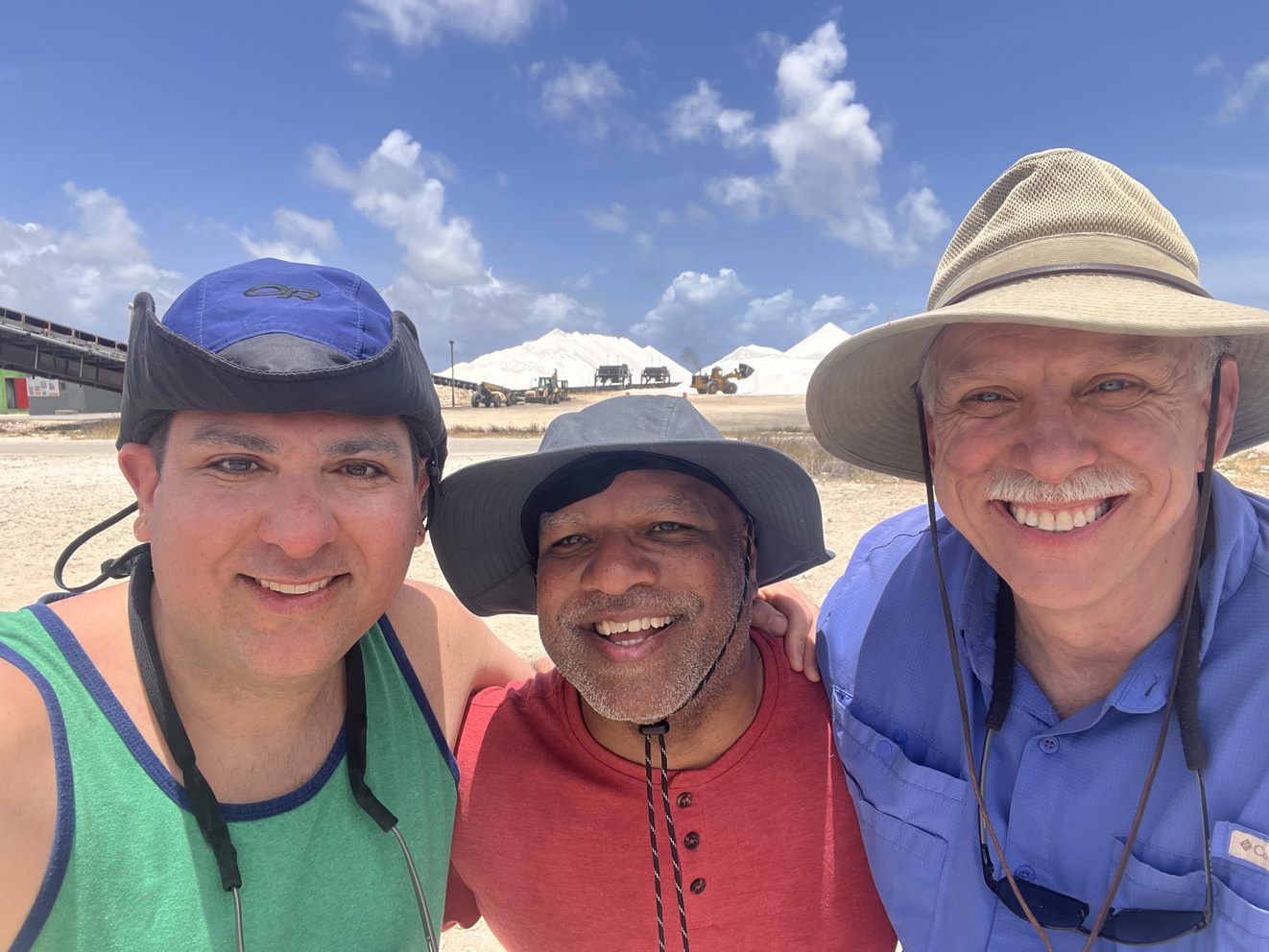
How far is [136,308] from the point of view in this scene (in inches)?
78.8

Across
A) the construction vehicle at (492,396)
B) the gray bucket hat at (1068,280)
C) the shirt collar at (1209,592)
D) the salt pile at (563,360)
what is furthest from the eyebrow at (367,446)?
the salt pile at (563,360)

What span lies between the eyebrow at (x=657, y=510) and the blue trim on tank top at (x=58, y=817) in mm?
1295

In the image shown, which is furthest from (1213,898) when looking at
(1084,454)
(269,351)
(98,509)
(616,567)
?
(98,509)

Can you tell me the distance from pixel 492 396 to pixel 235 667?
1956 inches

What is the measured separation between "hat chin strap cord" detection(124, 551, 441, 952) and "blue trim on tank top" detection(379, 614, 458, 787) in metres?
0.13

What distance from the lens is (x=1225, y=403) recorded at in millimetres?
2035

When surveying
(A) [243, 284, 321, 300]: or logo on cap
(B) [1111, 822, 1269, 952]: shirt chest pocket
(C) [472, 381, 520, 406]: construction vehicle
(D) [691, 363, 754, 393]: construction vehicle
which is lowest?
(B) [1111, 822, 1269, 952]: shirt chest pocket

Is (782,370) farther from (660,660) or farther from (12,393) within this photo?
(660,660)

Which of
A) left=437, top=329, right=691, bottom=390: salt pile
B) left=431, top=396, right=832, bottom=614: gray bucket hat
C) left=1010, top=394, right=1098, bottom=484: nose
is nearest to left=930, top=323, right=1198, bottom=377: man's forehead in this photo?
left=1010, top=394, right=1098, bottom=484: nose

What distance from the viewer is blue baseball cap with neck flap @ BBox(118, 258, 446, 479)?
1.84 meters

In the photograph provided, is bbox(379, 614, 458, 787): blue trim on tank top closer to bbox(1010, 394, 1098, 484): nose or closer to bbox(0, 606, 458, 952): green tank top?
bbox(0, 606, 458, 952): green tank top

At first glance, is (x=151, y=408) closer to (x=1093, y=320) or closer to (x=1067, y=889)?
(x=1093, y=320)

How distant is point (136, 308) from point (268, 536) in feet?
2.29

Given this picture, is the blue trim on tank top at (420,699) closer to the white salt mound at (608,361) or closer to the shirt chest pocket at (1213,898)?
the shirt chest pocket at (1213,898)
